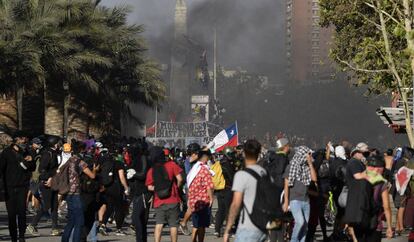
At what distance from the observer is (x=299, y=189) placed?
15.5 meters

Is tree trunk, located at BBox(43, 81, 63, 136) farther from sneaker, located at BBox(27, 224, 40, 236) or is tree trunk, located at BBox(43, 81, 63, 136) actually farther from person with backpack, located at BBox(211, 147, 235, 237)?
person with backpack, located at BBox(211, 147, 235, 237)

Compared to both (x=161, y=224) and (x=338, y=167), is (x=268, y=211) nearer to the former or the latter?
(x=161, y=224)

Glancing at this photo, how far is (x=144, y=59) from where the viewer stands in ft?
146

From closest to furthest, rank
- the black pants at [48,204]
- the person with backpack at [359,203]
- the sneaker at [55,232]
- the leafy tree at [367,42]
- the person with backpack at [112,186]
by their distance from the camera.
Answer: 1. the person with backpack at [359,203]
2. the person with backpack at [112,186]
3. the sneaker at [55,232]
4. the black pants at [48,204]
5. the leafy tree at [367,42]

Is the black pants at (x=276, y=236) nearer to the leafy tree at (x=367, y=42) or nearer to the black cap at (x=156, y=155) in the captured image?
the black cap at (x=156, y=155)

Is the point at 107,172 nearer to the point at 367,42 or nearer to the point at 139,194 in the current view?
the point at 139,194

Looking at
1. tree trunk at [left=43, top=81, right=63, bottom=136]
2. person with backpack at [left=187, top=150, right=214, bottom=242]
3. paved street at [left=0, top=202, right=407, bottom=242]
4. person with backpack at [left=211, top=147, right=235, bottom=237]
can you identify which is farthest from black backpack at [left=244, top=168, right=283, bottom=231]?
tree trunk at [left=43, top=81, right=63, bottom=136]

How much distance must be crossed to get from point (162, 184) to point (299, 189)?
196 cm

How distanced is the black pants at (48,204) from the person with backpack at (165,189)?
5222 mm

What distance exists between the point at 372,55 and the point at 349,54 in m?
10.9

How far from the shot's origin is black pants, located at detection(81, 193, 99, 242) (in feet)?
52.0

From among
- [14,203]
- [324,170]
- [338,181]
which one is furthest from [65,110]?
[14,203]

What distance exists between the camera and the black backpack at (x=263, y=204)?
34.2ft

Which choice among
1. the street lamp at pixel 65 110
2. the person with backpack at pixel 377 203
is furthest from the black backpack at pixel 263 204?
the street lamp at pixel 65 110
